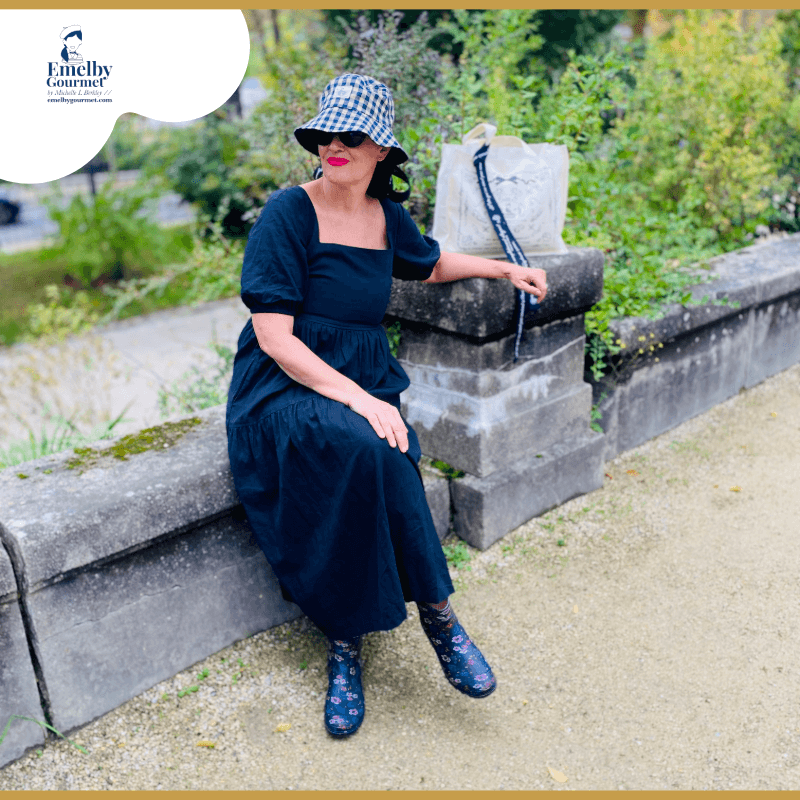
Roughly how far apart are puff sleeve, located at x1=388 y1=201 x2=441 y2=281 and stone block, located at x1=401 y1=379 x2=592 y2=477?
1.81 feet

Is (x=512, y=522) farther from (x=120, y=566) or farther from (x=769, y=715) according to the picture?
(x=120, y=566)

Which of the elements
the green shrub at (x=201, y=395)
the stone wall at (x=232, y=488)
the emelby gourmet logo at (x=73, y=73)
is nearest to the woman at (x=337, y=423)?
the stone wall at (x=232, y=488)

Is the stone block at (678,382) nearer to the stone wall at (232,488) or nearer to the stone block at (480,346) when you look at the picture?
the stone wall at (232,488)

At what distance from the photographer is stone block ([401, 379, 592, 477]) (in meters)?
2.93

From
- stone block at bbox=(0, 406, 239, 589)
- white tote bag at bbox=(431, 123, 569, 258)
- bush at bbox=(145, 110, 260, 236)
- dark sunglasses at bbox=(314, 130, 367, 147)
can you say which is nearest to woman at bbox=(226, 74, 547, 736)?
dark sunglasses at bbox=(314, 130, 367, 147)

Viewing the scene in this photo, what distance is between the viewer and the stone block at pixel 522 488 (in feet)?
9.73

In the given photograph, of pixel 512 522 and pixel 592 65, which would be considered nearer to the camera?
pixel 512 522

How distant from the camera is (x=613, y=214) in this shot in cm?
399

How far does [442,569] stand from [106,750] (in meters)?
1.03

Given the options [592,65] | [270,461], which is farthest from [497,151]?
[270,461]

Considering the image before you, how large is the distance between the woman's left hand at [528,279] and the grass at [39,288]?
4.62 meters

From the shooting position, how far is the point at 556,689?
238 centimetres

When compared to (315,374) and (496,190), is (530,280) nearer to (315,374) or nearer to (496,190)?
(496,190)

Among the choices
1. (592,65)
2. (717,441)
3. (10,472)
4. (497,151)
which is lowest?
(717,441)
